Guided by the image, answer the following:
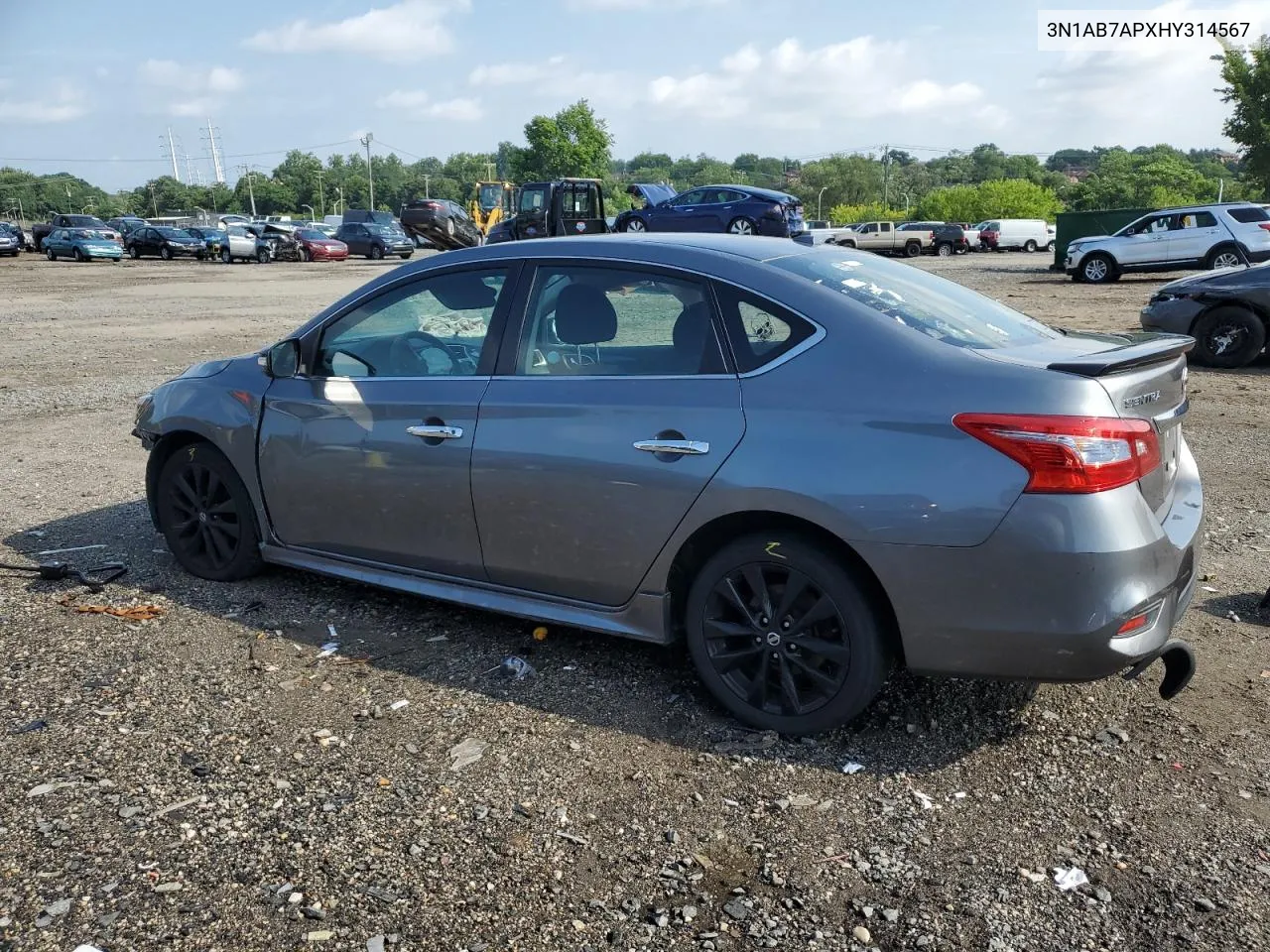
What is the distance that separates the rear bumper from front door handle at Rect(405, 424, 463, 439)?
1.70 metres

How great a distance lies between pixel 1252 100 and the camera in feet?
117

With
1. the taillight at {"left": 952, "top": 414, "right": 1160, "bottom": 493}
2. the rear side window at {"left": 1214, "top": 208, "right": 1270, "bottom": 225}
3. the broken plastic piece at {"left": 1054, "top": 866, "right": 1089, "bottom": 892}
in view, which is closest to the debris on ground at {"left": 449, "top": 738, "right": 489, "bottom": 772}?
the broken plastic piece at {"left": 1054, "top": 866, "right": 1089, "bottom": 892}

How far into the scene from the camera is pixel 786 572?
3525 mm

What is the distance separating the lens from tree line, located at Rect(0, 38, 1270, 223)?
137 feet

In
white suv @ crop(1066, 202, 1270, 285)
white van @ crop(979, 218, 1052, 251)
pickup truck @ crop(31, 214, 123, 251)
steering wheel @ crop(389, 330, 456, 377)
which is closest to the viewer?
steering wheel @ crop(389, 330, 456, 377)

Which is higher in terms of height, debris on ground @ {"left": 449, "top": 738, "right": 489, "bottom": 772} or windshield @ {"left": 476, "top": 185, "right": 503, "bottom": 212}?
windshield @ {"left": 476, "top": 185, "right": 503, "bottom": 212}

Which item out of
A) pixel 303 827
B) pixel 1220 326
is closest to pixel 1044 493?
pixel 303 827

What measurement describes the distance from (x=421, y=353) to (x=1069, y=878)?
122 inches

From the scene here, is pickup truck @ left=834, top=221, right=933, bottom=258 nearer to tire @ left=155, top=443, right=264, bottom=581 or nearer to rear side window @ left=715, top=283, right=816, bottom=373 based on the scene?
tire @ left=155, top=443, right=264, bottom=581

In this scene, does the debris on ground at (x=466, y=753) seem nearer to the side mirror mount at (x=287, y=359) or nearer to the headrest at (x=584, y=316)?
the headrest at (x=584, y=316)

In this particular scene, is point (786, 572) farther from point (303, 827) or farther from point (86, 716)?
point (86, 716)

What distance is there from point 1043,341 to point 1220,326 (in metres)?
9.42

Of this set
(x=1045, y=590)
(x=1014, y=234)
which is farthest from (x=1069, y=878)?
(x=1014, y=234)

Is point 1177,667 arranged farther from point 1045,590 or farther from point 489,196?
point 489,196
